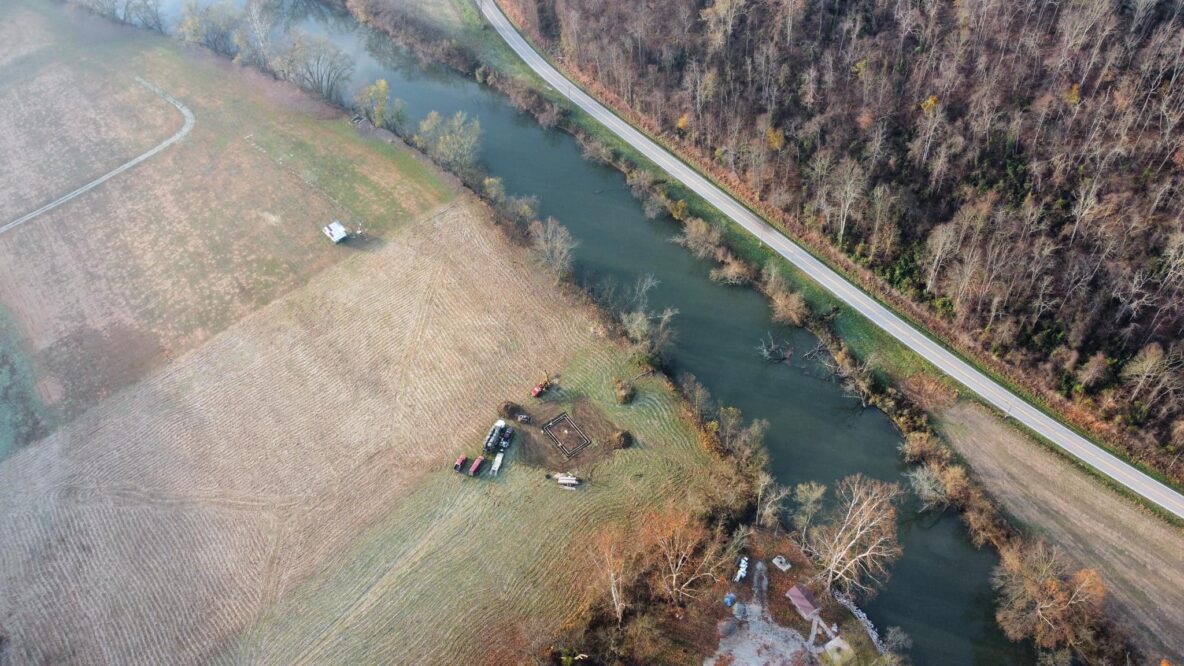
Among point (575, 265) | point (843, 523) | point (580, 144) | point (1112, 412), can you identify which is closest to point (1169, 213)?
point (1112, 412)

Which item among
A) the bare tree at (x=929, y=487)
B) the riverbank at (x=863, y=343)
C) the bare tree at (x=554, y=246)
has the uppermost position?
the bare tree at (x=554, y=246)

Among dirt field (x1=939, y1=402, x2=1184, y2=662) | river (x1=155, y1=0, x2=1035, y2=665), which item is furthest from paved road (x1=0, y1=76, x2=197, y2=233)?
dirt field (x1=939, y1=402, x2=1184, y2=662)

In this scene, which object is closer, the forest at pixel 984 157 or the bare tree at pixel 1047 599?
the bare tree at pixel 1047 599

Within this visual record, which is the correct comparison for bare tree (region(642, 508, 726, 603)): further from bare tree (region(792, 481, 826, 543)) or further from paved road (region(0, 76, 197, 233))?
paved road (region(0, 76, 197, 233))

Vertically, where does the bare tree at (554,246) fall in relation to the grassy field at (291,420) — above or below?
above

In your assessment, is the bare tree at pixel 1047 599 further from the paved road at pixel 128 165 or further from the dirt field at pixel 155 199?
the paved road at pixel 128 165

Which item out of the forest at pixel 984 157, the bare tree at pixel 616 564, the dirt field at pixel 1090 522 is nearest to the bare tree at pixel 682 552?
the bare tree at pixel 616 564

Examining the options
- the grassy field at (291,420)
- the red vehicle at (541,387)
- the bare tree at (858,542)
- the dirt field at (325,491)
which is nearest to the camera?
the bare tree at (858,542)

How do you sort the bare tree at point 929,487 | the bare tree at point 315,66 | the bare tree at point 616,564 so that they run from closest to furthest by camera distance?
the bare tree at point 616,564
the bare tree at point 929,487
the bare tree at point 315,66

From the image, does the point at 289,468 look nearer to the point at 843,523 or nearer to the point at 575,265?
the point at 575,265
